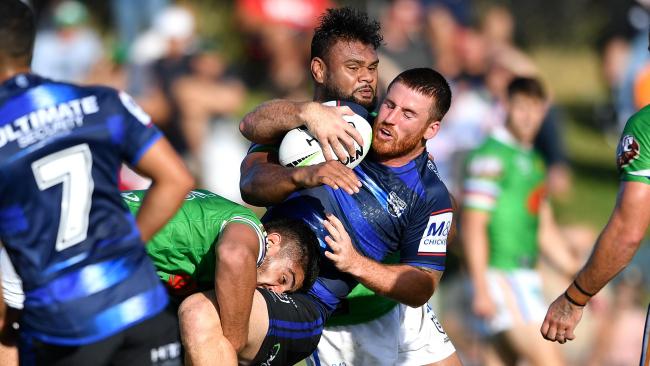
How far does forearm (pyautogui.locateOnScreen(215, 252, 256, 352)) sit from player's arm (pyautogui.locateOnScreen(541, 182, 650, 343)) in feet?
4.89

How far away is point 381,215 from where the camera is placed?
18.2ft

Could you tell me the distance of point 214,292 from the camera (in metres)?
4.90

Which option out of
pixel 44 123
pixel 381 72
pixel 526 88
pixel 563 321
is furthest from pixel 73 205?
pixel 381 72

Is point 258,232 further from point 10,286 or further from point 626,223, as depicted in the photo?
point 626,223

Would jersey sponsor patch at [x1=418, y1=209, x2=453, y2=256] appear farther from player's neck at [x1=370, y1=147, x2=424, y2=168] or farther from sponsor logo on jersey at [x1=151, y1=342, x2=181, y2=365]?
sponsor logo on jersey at [x1=151, y1=342, x2=181, y2=365]

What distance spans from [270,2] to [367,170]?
40.2 ft

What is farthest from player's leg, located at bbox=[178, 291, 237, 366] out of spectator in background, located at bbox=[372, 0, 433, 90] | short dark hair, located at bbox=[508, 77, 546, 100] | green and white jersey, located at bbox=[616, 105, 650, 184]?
spectator in background, located at bbox=[372, 0, 433, 90]

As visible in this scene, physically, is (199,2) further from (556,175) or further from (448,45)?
(556,175)

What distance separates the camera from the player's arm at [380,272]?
17.1ft

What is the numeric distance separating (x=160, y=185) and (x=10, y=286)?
0.96 meters

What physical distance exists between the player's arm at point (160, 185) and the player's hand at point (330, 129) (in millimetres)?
964

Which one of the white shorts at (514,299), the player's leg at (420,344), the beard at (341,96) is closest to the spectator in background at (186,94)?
the white shorts at (514,299)

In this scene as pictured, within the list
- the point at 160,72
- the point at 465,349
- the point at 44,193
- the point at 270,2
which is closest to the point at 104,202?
the point at 44,193

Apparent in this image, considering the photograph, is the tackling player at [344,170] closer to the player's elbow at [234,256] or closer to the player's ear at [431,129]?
the player's ear at [431,129]
